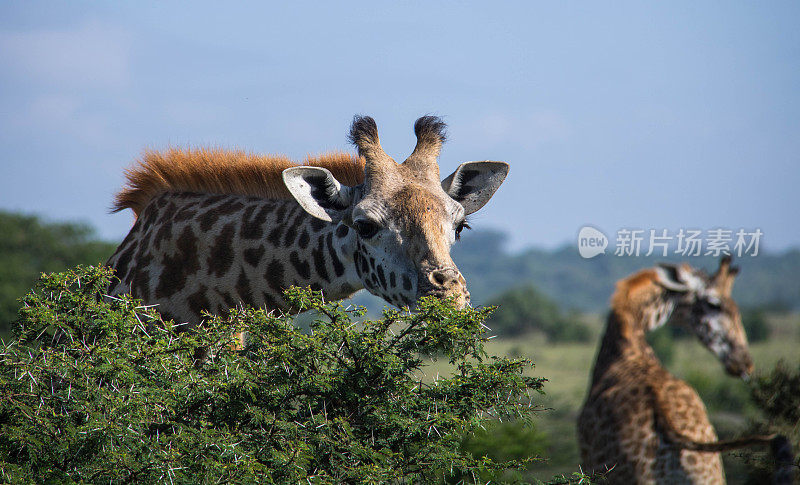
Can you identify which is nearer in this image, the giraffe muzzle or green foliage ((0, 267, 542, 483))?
green foliage ((0, 267, 542, 483))

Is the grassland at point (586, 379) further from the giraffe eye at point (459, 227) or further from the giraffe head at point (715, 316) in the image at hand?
the giraffe eye at point (459, 227)

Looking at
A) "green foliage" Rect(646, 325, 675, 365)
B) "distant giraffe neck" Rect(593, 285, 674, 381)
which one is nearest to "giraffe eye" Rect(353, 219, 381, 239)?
"distant giraffe neck" Rect(593, 285, 674, 381)

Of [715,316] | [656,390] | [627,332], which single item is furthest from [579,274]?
[656,390]

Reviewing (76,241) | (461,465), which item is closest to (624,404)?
(461,465)

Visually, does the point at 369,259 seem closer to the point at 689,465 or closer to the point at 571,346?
the point at 689,465

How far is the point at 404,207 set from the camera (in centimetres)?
559

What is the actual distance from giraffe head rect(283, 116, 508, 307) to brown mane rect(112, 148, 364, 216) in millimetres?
481

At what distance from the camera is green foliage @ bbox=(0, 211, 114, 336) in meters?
36.4

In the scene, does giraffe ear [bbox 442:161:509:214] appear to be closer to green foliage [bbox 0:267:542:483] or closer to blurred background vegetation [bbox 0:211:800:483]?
blurred background vegetation [bbox 0:211:800:483]

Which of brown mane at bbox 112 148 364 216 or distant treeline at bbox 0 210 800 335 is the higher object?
brown mane at bbox 112 148 364 216

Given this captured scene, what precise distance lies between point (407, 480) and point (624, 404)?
6687 millimetres

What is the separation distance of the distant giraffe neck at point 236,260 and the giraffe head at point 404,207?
259 millimetres

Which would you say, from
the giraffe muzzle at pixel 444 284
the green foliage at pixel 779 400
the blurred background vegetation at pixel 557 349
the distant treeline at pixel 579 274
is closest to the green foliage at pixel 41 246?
the blurred background vegetation at pixel 557 349

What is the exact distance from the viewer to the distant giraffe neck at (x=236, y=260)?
6.19 metres
